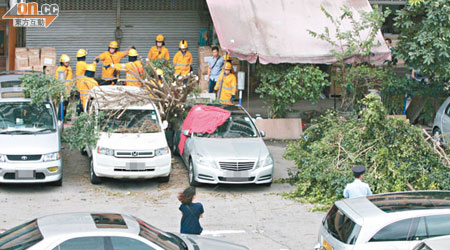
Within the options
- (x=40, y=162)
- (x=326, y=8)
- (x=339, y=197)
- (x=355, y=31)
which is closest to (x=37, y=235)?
(x=40, y=162)

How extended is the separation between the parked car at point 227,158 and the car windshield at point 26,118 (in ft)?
9.50

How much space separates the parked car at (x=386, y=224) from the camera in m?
9.05

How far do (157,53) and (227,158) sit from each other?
288 inches

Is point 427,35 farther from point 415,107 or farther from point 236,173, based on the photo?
point 236,173

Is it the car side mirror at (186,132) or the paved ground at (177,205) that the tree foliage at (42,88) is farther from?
the car side mirror at (186,132)

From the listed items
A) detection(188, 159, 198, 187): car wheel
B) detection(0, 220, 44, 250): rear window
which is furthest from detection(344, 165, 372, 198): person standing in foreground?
detection(0, 220, 44, 250): rear window

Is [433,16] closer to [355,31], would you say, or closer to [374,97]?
[355,31]

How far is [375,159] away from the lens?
13859 mm

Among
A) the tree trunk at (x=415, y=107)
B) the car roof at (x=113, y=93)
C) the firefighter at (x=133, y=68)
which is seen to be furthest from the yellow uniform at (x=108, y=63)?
the tree trunk at (x=415, y=107)

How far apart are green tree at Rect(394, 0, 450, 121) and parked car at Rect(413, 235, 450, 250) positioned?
31.3 ft

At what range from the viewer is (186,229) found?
10047 mm

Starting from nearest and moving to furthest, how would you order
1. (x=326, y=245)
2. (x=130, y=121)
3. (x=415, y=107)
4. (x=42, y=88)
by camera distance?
(x=326, y=245) → (x=42, y=88) → (x=130, y=121) → (x=415, y=107)

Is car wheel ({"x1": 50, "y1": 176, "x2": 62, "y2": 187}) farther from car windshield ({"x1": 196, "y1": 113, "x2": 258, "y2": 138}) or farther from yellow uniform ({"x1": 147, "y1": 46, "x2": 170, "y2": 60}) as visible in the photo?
yellow uniform ({"x1": 147, "y1": 46, "x2": 170, "y2": 60})

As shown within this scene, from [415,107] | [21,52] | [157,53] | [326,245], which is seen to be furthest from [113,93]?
[415,107]
